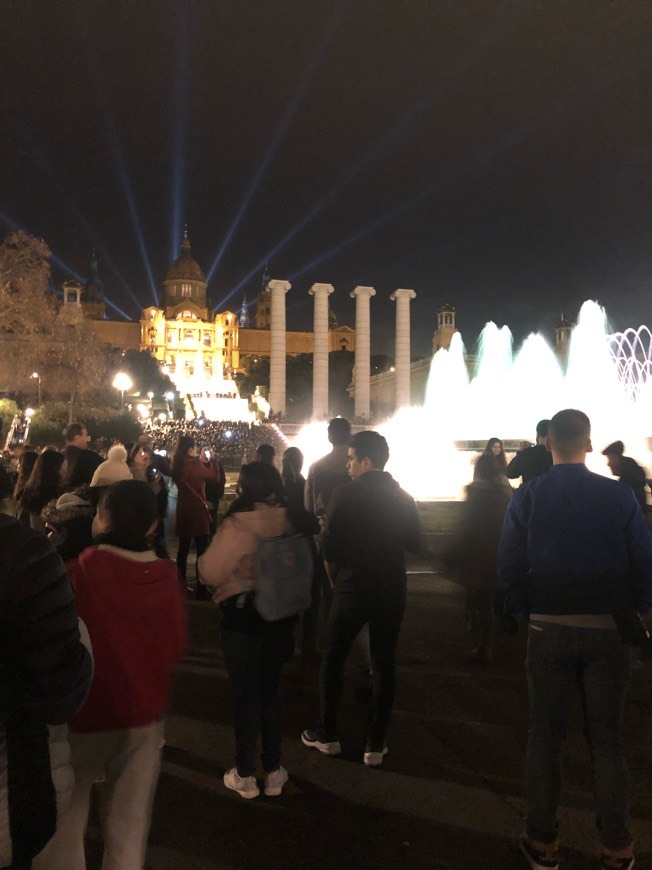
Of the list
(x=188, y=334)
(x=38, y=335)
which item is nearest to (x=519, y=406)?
(x=38, y=335)

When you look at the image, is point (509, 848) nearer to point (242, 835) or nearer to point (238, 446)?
point (242, 835)

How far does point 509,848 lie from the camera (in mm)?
3553

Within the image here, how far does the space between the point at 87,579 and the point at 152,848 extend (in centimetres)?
167

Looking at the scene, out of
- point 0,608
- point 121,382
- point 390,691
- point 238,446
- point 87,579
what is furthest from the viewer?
point 121,382

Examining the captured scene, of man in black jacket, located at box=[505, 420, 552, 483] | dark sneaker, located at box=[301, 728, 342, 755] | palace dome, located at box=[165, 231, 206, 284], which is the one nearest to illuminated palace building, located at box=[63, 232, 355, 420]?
palace dome, located at box=[165, 231, 206, 284]

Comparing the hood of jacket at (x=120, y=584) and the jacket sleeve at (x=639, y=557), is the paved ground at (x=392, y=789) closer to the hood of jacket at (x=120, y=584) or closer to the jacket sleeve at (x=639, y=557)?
the jacket sleeve at (x=639, y=557)

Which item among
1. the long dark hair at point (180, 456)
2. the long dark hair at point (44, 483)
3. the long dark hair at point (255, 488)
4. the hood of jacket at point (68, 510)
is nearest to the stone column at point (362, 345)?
the long dark hair at point (180, 456)

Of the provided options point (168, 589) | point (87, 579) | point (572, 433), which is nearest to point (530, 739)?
point (572, 433)

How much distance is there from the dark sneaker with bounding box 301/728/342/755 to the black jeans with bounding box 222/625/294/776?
1.81 ft

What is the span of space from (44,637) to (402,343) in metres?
59.3

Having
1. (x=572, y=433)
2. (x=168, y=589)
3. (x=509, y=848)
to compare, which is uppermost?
(x=572, y=433)

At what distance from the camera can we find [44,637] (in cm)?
196

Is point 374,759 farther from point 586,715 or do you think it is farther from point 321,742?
point 586,715

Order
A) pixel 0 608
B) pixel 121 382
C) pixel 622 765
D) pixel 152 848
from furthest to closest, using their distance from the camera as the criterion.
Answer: pixel 121 382 → pixel 152 848 → pixel 622 765 → pixel 0 608
